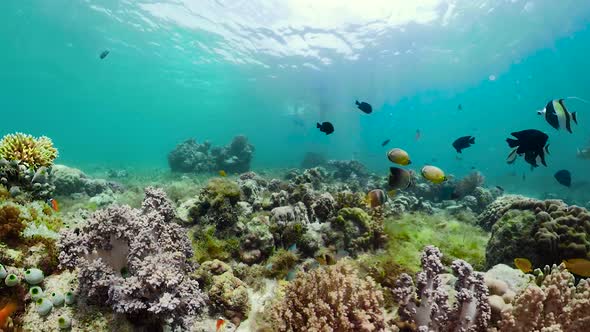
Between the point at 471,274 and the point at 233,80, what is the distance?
52.0 metres

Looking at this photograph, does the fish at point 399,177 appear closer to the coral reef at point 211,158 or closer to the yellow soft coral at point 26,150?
the yellow soft coral at point 26,150

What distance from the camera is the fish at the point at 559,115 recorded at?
17.0 ft

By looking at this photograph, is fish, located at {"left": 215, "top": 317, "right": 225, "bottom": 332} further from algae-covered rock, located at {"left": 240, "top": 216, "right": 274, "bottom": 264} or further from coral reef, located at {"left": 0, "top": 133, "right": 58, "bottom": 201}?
coral reef, located at {"left": 0, "top": 133, "right": 58, "bottom": 201}

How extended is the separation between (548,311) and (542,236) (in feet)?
10.3

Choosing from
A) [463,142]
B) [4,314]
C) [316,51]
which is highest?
[316,51]

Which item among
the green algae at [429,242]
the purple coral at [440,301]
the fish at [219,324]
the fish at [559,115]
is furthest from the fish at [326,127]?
the fish at [219,324]

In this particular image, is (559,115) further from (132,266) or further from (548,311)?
(132,266)

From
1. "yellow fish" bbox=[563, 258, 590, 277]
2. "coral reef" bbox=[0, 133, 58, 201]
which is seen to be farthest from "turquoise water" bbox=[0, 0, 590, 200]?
"coral reef" bbox=[0, 133, 58, 201]

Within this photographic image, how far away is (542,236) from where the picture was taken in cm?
559

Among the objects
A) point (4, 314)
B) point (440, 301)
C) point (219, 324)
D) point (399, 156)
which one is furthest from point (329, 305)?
point (399, 156)

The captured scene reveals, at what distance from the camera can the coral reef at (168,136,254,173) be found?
22.7 metres

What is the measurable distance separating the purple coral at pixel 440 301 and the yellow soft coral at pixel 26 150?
25.8ft

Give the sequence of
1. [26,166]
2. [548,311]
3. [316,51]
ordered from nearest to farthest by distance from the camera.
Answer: [548,311]
[26,166]
[316,51]

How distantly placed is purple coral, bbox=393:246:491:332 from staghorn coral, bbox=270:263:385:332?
1.26ft
